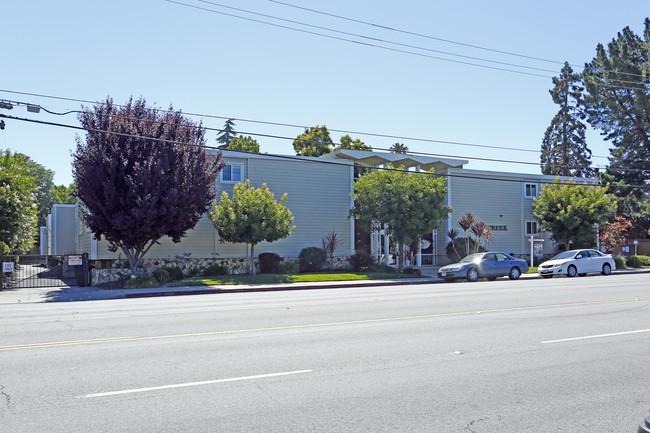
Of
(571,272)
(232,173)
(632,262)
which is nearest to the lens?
(571,272)

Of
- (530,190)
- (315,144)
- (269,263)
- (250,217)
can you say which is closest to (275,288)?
(250,217)

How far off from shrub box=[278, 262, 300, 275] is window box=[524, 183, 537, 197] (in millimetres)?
19359

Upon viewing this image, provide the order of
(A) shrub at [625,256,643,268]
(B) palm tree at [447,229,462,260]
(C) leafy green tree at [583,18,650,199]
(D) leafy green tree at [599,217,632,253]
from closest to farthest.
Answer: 1. (B) palm tree at [447,229,462,260]
2. (A) shrub at [625,256,643,268]
3. (D) leafy green tree at [599,217,632,253]
4. (C) leafy green tree at [583,18,650,199]

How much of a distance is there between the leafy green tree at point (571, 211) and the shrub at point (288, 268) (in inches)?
692

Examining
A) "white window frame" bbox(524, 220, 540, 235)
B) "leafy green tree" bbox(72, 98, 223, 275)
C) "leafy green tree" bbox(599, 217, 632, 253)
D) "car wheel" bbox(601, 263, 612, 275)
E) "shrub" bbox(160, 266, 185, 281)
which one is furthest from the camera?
"white window frame" bbox(524, 220, 540, 235)

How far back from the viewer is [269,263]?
30031 millimetres

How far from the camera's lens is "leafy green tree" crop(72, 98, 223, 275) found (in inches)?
905

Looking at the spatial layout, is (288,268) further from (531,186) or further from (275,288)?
(531,186)

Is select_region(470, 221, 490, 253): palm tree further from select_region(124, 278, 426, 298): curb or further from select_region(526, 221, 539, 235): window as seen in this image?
select_region(124, 278, 426, 298): curb

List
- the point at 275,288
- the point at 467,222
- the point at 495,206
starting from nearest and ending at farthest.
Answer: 1. the point at 275,288
2. the point at 467,222
3. the point at 495,206

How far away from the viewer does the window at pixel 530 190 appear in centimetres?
4038

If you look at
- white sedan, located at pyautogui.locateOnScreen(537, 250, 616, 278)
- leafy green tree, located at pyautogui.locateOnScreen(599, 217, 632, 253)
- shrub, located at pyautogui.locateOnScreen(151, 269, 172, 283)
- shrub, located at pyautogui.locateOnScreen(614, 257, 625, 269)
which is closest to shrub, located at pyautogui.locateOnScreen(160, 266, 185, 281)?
shrub, located at pyautogui.locateOnScreen(151, 269, 172, 283)

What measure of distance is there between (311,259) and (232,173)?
6.41 m

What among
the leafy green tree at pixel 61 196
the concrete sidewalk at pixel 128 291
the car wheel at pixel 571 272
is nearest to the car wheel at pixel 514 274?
the car wheel at pixel 571 272
